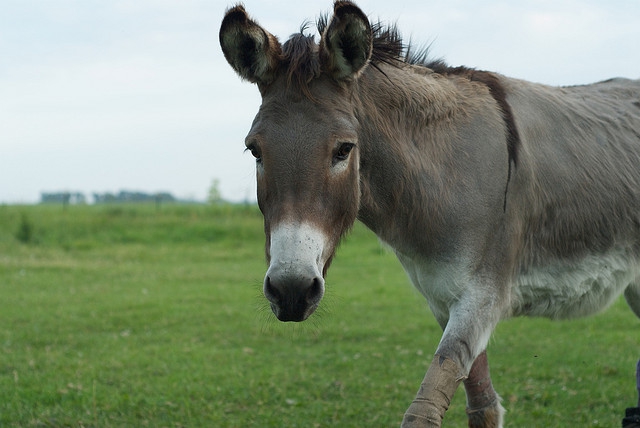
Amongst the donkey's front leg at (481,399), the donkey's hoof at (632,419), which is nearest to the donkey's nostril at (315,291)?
the donkey's front leg at (481,399)

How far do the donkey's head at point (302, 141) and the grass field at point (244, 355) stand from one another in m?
0.69

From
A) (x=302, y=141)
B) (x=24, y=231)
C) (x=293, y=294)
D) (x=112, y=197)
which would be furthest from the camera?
(x=112, y=197)

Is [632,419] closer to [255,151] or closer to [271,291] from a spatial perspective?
[271,291]

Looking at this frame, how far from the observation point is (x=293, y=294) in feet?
9.38

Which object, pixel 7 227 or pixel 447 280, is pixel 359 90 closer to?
pixel 447 280

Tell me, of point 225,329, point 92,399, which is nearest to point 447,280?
point 92,399

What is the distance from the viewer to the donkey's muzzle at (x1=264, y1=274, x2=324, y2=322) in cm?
285

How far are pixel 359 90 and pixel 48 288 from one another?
10899 mm

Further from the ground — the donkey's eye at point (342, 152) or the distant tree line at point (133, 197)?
the donkey's eye at point (342, 152)

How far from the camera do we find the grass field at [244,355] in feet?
19.0

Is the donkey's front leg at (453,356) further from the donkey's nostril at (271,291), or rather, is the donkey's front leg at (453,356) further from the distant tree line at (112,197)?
the distant tree line at (112,197)

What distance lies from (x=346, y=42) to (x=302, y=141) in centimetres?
54

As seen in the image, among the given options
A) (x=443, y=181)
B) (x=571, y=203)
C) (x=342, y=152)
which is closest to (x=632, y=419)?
(x=571, y=203)

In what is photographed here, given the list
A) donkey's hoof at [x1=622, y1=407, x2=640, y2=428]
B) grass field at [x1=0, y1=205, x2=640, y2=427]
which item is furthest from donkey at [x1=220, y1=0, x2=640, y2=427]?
donkey's hoof at [x1=622, y1=407, x2=640, y2=428]
